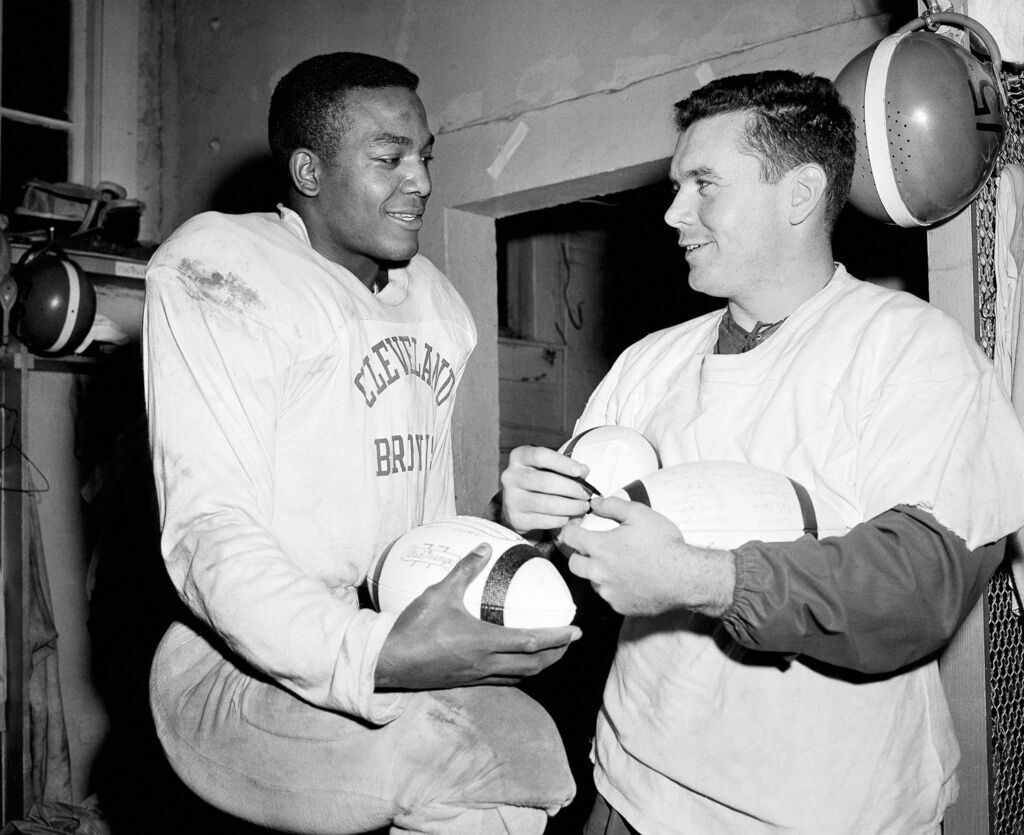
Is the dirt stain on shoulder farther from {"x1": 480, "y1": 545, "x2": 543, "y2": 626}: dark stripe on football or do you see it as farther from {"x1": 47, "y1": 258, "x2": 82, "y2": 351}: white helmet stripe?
{"x1": 47, "y1": 258, "x2": 82, "y2": 351}: white helmet stripe

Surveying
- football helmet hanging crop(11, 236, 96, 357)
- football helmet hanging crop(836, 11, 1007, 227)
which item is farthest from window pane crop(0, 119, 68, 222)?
football helmet hanging crop(836, 11, 1007, 227)

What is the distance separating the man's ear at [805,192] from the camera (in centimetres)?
199

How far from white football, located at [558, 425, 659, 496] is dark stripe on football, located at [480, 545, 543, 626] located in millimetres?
244

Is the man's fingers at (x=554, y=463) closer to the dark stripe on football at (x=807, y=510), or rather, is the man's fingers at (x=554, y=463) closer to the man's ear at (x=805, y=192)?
the dark stripe on football at (x=807, y=510)

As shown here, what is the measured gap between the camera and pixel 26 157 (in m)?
5.72

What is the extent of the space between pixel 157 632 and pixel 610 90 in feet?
12.8

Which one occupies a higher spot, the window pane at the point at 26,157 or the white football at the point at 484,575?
the window pane at the point at 26,157

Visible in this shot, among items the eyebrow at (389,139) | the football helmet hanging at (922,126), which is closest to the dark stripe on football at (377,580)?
the eyebrow at (389,139)

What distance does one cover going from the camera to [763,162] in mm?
1994

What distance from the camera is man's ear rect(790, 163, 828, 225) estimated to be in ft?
6.52

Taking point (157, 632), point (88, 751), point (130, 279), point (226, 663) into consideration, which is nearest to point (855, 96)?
point (226, 663)

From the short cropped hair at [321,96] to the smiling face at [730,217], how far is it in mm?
730

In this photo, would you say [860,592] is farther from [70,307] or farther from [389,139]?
[70,307]

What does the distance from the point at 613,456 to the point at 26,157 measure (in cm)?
515
